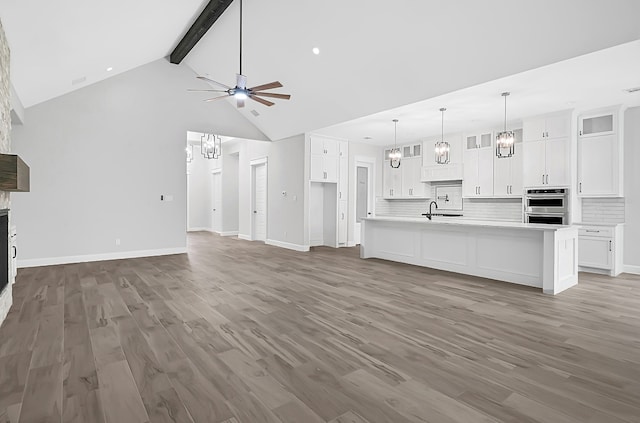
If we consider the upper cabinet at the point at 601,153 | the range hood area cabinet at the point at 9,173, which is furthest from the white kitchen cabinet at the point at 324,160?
the range hood area cabinet at the point at 9,173

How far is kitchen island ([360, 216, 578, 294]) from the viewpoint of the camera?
177 inches

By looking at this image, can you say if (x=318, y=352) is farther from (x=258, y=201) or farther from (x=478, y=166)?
(x=258, y=201)

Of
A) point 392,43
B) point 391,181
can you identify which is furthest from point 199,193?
point 392,43

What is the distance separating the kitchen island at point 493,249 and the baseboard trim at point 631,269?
1843mm

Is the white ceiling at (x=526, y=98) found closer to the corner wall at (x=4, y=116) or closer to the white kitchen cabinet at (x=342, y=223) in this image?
the white kitchen cabinet at (x=342, y=223)

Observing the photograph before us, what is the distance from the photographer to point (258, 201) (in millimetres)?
10180

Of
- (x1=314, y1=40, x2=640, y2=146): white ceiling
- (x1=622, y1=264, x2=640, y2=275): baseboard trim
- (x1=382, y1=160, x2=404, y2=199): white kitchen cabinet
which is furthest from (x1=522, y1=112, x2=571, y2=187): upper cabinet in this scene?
(x1=382, y1=160, x2=404, y2=199): white kitchen cabinet

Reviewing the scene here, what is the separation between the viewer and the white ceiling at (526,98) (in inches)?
162

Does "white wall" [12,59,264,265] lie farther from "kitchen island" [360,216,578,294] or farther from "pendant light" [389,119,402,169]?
"kitchen island" [360,216,578,294]

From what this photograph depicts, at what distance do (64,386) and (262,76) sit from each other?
609 centimetres

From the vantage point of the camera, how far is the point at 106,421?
6.03 feet

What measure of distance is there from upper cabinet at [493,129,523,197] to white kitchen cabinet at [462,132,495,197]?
0.13m

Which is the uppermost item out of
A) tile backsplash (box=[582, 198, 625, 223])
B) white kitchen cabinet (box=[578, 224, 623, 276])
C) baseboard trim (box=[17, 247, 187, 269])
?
tile backsplash (box=[582, 198, 625, 223])

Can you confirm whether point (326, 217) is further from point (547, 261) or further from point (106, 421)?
point (106, 421)
